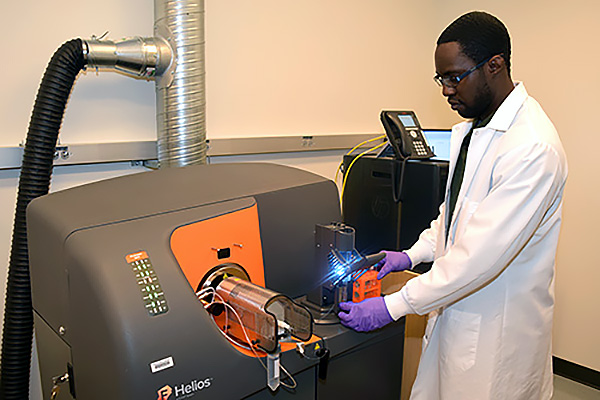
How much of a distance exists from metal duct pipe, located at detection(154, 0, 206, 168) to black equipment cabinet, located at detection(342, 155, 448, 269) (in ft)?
2.20

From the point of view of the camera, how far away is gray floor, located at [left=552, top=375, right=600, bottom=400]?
2357 millimetres

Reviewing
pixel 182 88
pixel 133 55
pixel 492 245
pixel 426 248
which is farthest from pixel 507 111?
pixel 133 55

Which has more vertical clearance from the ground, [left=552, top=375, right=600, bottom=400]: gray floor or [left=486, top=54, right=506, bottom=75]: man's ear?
[left=486, top=54, right=506, bottom=75]: man's ear

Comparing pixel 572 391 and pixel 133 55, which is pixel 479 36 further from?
pixel 572 391

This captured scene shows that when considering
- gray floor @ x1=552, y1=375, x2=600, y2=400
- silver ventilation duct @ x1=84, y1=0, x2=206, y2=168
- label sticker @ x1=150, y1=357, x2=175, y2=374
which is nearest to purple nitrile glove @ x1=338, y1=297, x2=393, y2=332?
label sticker @ x1=150, y1=357, x2=175, y2=374

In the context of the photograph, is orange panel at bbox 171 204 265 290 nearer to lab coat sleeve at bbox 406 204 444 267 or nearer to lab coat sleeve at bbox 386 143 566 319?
lab coat sleeve at bbox 386 143 566 319

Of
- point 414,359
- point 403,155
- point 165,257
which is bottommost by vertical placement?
point 414,359

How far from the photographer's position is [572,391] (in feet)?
7.91

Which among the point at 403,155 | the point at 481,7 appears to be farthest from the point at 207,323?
the point at 481,7

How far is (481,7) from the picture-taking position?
271 centimetres

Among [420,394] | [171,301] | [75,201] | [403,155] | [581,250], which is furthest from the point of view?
[581,250]

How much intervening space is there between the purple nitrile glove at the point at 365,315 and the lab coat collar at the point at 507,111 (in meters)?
0.54

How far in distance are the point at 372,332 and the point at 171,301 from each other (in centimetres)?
58

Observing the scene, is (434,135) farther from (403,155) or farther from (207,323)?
(207,323)
